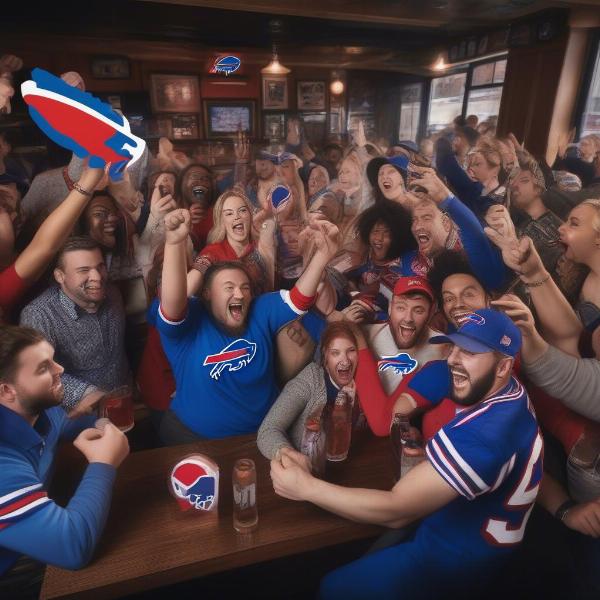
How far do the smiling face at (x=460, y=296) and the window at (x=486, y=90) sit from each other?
0.55 meters

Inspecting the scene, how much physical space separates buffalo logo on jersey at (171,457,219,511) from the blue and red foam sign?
0.86 m

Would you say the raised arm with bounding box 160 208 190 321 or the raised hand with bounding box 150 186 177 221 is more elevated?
the raised hand with bounding box 150 186 177 221

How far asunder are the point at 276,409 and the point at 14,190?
103cm

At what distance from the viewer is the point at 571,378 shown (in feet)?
5.24

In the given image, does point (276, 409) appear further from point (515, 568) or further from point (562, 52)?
point (562, 52)

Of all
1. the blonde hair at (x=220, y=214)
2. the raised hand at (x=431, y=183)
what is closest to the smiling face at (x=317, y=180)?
the blonde hair at (x=220, y=214)

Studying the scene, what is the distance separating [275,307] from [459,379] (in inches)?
24.9

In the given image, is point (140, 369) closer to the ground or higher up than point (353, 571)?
higher up

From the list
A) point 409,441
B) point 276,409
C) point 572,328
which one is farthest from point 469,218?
point 276,409

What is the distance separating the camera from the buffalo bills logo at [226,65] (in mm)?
1280

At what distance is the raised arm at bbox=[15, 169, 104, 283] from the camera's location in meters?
1.22

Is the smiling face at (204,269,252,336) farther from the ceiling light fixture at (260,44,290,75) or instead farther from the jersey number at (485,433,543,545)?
the jersey number at (485,433,543,545)

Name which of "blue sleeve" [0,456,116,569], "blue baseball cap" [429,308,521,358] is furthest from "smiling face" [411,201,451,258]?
"blue sleeve" [0,456,116,569]

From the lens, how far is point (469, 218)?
1.67 m
